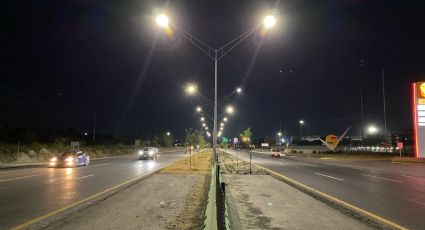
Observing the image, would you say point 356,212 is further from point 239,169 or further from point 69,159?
point 69,159

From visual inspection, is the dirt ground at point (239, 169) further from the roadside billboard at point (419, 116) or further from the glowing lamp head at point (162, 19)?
the roadside billboard at point (419, 116)

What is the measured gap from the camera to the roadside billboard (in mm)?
45844

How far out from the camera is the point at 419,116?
46125 mm

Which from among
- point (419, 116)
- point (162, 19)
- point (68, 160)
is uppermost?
point (162, 19)

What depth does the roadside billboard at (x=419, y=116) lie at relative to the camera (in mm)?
45844

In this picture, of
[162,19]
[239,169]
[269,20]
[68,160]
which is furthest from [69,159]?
[269,20]

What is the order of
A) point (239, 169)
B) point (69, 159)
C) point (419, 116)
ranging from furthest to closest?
point (419, 116) → point (69, 159) → point (239, 169)

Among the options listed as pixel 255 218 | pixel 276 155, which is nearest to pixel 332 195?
pixel 255 218

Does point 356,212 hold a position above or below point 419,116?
below

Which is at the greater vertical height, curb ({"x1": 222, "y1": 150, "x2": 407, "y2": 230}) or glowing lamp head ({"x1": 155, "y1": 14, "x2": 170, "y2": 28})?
glowing lamp head ({"x1": 155, "y1": 14, "x2": 170, "y2": 28})

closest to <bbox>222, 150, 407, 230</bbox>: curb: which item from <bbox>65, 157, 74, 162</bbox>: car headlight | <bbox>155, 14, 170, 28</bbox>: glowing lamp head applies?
<bbox>155, 14, 170, 28</bbox>: glowing lamp head

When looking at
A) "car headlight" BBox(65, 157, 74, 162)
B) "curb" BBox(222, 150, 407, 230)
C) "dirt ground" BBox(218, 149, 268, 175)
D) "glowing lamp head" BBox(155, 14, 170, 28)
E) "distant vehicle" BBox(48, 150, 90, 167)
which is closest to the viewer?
"curb" BBox(222, 150, 407, 230)

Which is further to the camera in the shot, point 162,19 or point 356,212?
point 162,19

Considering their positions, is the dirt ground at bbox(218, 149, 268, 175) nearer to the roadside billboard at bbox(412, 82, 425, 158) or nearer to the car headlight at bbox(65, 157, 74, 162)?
the car headlight at bbox(65, 157, 74, 162)
